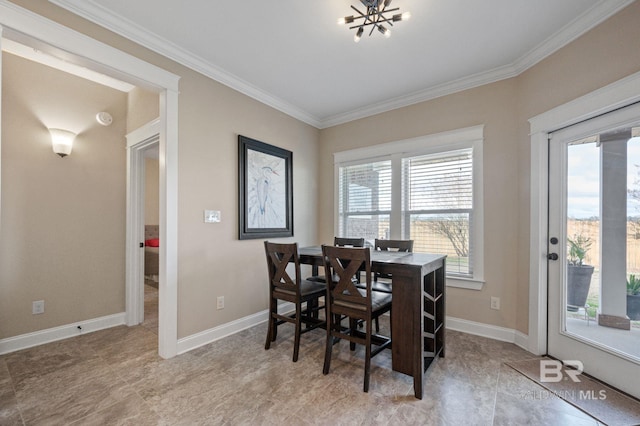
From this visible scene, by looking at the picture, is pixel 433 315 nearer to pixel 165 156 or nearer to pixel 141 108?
pixel 165 156

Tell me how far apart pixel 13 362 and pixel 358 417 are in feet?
9.25

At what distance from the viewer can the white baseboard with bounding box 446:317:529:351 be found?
258 centimetres

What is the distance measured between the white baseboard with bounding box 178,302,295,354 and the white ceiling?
2.55 meters

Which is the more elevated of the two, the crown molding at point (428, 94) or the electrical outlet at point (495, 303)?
the crown molding at point (428, 94)

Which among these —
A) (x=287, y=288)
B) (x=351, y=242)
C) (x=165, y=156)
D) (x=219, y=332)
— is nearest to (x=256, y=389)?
(x=287, y=288)

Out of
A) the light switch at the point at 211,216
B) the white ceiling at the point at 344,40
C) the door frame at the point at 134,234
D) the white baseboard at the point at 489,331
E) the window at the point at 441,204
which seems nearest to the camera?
the white ceiling at the point at 344,40

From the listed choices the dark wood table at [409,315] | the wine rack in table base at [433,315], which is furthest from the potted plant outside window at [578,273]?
the dark wood table at [409,315]

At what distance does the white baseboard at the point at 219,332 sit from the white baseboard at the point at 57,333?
4.18 ft

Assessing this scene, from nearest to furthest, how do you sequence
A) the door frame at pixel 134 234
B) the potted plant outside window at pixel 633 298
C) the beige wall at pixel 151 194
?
1. the potted plant outside window at pixel 633 298
2. the door frame at pixel 134 234
3. the beige wall at pixel 151 194

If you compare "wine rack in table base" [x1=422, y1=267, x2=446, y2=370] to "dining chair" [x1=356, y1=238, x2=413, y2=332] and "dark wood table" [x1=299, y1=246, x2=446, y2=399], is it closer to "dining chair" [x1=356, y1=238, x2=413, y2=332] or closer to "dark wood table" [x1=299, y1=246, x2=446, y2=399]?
"dark wood table" [x1=299, y1=246, x2=446, y2=399]

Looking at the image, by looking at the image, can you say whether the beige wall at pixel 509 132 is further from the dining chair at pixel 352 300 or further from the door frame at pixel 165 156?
the door frame at pixel 165 156

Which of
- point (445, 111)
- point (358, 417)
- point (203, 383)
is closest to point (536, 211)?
point (445, 111)

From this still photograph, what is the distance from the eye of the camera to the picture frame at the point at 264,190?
3066mm

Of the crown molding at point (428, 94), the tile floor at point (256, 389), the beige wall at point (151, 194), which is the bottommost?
the tile floor at point (256, 389)
